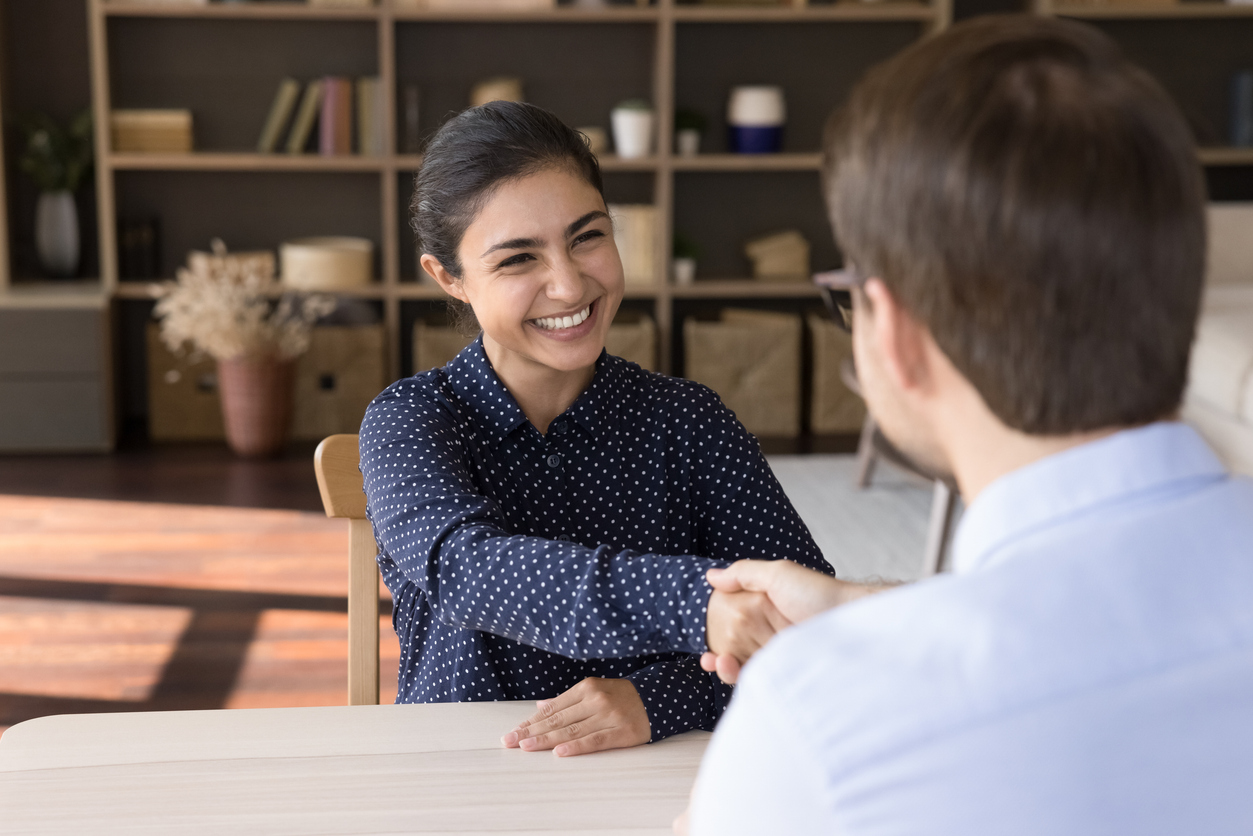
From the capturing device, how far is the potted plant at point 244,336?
13.5 feet

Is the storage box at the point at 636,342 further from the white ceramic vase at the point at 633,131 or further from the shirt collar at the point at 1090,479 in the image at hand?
the shirt collar at the point at 1090,479

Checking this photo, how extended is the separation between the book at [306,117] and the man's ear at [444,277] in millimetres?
3184

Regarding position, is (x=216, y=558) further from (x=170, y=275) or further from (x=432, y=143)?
(x=432, y=143)

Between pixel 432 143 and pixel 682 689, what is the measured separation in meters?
0.67

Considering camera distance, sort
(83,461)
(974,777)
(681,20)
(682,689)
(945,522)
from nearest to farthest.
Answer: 1. (974,777)
2. (682,689)
3. (945,522)
4. (83,461)
5. (681,20)

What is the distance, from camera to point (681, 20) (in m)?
4.55

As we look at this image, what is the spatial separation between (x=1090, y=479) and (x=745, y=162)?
4.05 meters

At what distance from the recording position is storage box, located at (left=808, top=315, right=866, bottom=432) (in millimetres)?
4570

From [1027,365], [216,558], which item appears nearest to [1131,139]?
[1027,365]

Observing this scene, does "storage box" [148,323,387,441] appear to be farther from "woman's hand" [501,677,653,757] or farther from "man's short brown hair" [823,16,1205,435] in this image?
"man's short brown hair" [823,16,1205,435]

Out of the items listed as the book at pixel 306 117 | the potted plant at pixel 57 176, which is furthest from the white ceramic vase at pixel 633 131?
the potted plant at pixel 57 176

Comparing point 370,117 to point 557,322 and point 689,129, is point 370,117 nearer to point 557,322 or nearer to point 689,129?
point 689,129

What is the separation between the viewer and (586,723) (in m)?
1.08

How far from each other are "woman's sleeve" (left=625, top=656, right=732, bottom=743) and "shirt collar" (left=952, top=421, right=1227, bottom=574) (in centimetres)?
58
